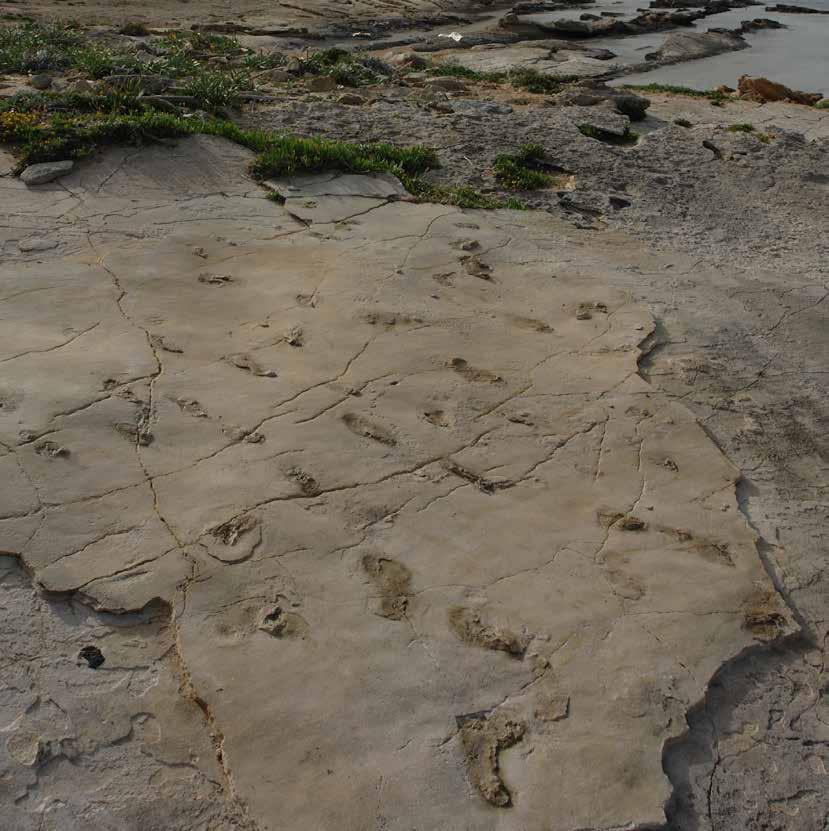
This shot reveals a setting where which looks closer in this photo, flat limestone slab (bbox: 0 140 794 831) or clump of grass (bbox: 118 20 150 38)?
flat limestone slab (bbox: 0 140 794 831)

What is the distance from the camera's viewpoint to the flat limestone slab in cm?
274

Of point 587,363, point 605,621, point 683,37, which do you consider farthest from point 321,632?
point 683,37

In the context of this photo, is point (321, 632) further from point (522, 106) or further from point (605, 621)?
point (522, 106)

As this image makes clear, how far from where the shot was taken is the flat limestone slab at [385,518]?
274cm

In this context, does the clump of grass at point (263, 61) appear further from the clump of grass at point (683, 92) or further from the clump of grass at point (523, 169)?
the clump of grass at point (683, 92)

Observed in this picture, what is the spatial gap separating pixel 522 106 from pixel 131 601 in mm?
8332

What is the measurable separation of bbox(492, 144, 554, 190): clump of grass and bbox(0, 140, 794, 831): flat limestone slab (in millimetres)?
1984

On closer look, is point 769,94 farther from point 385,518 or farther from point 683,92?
point 385,518

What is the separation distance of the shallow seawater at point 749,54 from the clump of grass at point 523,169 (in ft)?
24.9

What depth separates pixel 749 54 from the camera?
59.1 ft

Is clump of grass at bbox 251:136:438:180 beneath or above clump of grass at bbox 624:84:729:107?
above

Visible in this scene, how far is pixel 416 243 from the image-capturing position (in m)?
6.07

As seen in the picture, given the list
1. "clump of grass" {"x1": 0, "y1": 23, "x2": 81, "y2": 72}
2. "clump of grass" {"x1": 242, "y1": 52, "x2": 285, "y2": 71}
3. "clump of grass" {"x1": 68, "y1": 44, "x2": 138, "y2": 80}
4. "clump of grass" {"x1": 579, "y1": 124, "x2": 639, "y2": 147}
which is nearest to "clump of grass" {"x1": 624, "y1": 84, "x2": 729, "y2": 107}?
"clump of grass" {"x1": 579, "y1": 124, "x2": 639, "y2": 147}

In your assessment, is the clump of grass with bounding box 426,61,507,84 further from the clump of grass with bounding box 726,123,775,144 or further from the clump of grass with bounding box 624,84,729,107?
the clump of grass with bounding box 726,123,775,144
